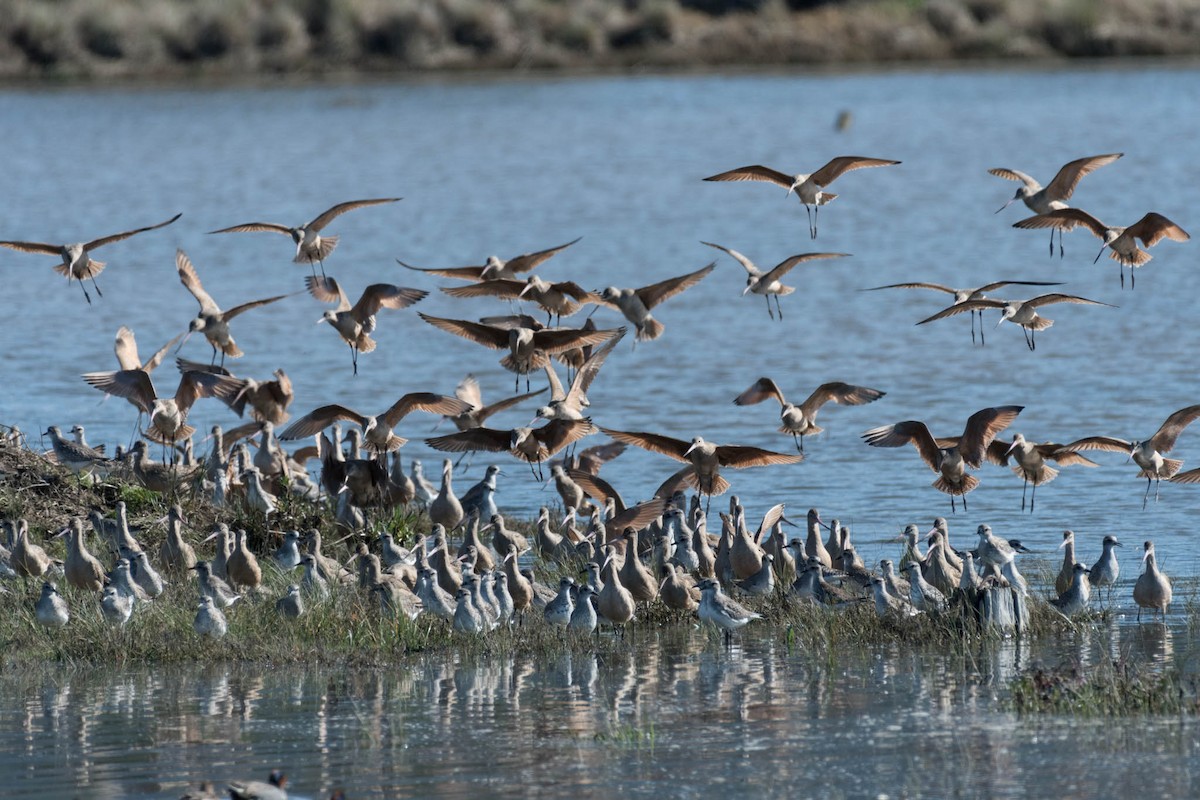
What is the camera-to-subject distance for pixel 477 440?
15.2 m

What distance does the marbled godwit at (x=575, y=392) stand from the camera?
1514 cm

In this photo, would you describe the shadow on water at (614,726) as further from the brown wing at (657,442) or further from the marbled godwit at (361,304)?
the marbled godwit at (361,304)

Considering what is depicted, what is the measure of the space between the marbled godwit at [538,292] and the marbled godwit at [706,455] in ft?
3.73

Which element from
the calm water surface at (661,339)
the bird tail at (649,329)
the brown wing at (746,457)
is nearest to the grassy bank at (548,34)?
the calm water surface at (661,339)

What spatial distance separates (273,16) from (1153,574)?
50.0 m

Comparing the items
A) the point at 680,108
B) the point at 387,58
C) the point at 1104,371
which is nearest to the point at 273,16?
the point at 387,58

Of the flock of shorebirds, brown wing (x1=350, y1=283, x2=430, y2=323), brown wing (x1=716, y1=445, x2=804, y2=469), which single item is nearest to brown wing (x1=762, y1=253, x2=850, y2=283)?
the flock of shorebirds

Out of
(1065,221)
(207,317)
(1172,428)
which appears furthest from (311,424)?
(1172,428)

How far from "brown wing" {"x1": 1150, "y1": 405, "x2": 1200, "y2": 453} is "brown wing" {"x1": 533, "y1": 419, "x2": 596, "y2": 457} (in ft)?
13.0

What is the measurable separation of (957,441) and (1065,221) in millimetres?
1715

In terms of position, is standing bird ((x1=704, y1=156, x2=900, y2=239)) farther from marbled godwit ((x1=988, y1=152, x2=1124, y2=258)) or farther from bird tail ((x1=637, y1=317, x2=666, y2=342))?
bird tail ((x1=637, y1=317, x2=666, y2=342))

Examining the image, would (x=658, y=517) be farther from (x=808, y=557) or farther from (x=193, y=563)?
(x=193, y=563)

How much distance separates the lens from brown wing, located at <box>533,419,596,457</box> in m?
15.2

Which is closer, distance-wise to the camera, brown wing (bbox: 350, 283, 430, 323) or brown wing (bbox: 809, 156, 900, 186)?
brown wing (bbox: 809, 156, 900, 186)
